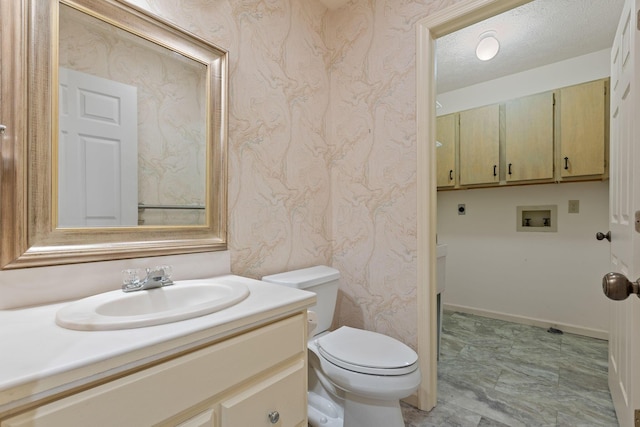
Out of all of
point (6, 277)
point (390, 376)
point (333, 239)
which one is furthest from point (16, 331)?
point (333, 239)

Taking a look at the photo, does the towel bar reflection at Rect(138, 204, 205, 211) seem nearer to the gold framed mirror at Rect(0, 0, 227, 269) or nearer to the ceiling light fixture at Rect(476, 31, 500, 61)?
the gold framed mirror at Rect(0, 0, 227, 269)

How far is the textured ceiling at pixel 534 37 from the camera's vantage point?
6.31 ft

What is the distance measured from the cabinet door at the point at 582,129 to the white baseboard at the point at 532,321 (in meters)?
1.31

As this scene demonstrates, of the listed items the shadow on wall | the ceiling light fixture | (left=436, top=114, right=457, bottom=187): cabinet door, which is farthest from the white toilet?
(left=436, top=114, right=457, bottom=187): cabinet door

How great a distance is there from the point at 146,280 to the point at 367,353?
903 millimetres

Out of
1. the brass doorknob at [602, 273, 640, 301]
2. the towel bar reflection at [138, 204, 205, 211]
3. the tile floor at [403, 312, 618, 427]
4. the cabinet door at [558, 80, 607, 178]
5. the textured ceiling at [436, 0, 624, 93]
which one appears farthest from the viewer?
the cabinet door at [558, 80, 607, 178]

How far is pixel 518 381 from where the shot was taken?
182cm

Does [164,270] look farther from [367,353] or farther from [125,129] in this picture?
[367,353]

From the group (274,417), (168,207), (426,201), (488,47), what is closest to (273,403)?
(274,417)

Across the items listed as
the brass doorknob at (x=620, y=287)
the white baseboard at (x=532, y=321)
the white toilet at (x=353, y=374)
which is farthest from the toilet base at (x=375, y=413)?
the white baseboard at (x=532, y=321)

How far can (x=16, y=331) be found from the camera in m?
0.66

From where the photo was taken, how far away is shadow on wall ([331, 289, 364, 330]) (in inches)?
70.0

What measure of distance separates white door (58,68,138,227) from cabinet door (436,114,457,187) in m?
2.68

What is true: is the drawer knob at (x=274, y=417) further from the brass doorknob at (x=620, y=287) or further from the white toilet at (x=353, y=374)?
the brass doorknob at (x=620, y=287)
